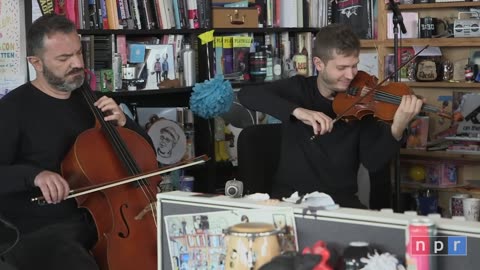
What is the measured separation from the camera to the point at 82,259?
2.49 meters

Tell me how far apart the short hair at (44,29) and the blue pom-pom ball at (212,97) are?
3.75 ft

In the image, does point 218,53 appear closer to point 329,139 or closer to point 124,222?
point 329,139

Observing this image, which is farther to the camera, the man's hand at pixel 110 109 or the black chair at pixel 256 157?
the black chair at pixel 256 157

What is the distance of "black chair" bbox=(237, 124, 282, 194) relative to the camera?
121 inches

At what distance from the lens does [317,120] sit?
8.79 feet

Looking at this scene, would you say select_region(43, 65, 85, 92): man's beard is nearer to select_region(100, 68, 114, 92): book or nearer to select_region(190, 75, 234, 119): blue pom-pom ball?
select_region(100, 68, 114, 92): book

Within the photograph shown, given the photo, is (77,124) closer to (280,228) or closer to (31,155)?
(31,155)

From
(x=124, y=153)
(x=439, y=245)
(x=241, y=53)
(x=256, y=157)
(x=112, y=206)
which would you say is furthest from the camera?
(x=241, y=53)

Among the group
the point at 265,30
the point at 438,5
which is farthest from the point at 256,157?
the point at 438,5

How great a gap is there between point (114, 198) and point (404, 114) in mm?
1022

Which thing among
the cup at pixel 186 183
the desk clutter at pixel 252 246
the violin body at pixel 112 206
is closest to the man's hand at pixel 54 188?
the violin body at pixel 112 206

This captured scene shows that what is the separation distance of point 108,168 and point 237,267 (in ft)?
4.59

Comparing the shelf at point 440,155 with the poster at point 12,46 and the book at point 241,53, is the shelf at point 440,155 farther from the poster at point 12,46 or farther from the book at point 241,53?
the poster at point 12,46

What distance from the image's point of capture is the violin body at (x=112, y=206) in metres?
2.45
